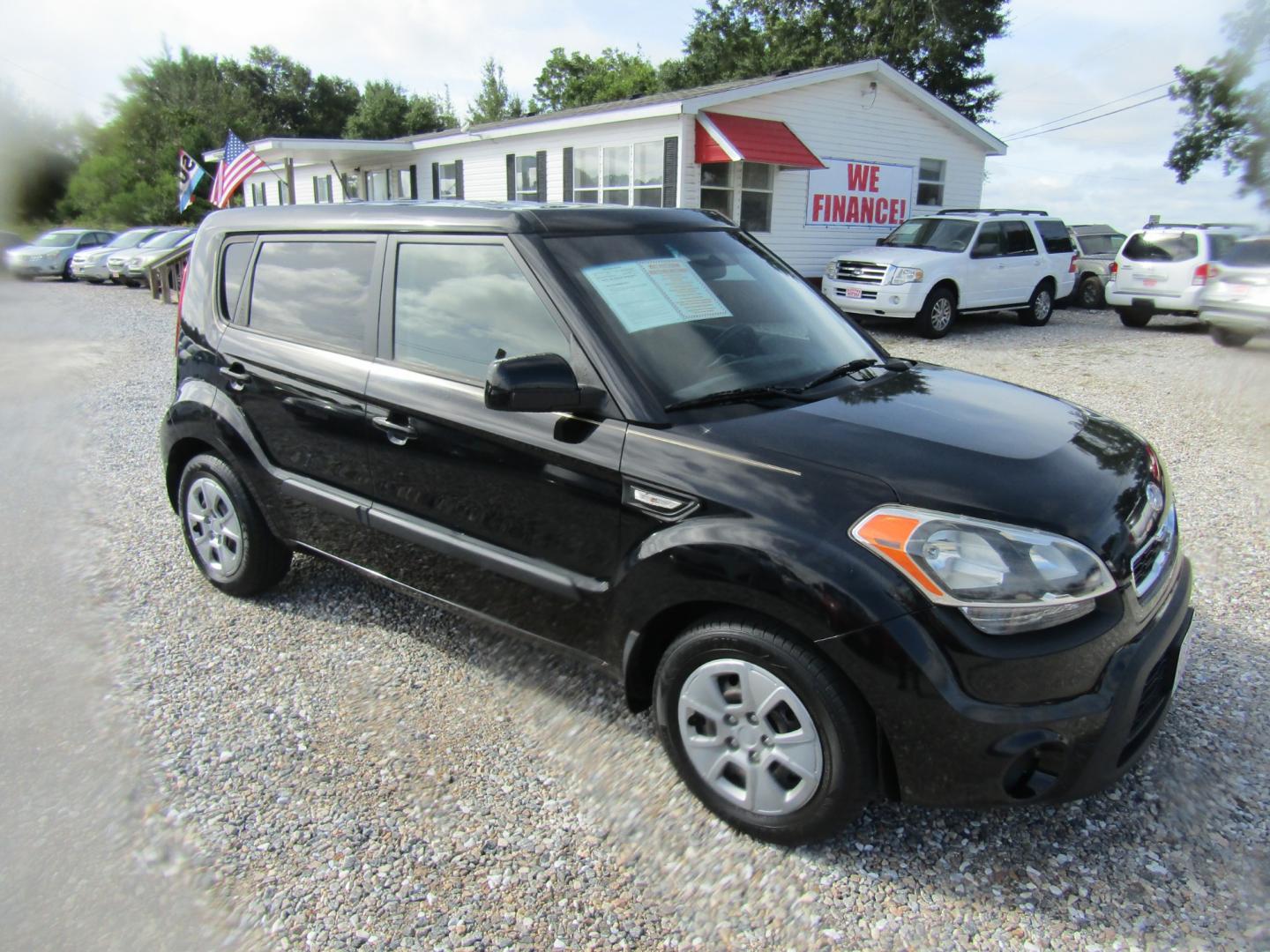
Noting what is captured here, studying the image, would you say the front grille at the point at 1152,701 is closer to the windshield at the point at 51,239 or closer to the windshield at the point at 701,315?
the windshield at the point at 701,315

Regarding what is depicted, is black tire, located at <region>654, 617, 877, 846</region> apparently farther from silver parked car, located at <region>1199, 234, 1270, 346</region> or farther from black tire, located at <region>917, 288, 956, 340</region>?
black tire, located at <region>917, 288, 956, 340</region>

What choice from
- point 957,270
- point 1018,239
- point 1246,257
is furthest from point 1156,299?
point 1246,257

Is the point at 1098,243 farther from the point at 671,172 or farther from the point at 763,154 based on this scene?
the point at 671,172

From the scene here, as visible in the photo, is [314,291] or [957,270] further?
[957,270]

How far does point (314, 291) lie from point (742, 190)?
49.5ft

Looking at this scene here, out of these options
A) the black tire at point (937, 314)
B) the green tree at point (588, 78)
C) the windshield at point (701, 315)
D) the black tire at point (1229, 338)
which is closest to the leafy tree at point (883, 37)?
the green tree at point (588, 78)

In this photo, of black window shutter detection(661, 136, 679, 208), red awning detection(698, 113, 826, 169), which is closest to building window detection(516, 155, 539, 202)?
black window shutter detection(661, 136, 679, 208)

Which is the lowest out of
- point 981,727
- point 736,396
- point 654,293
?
point 981,727

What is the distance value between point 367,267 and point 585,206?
92 centimetres

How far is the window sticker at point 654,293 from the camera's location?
3.00m

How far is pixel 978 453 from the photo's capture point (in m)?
2.62

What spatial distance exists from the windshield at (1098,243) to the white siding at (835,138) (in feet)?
10.5

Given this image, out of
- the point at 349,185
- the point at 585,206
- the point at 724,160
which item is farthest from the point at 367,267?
the point at 349,185

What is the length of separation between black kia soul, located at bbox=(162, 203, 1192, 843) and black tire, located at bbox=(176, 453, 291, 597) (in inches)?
2.3
